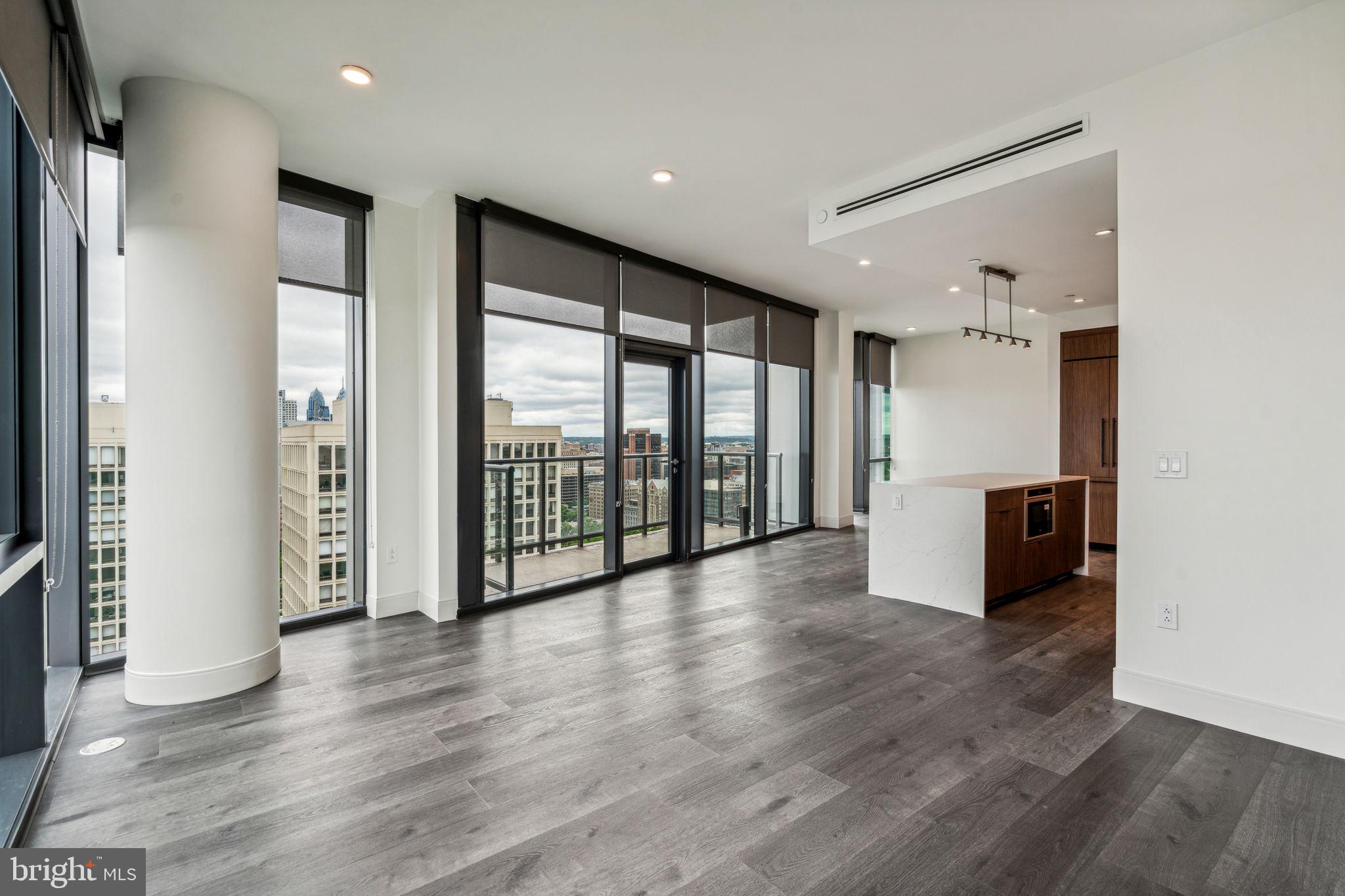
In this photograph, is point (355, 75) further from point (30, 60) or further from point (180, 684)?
point (180, 684)

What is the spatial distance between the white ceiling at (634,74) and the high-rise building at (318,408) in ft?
4.22

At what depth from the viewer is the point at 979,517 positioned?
4043 mm

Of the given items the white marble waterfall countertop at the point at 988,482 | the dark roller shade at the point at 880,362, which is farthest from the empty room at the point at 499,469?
the dark roller shade at the point at 880,362

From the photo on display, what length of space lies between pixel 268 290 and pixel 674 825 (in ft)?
9.54

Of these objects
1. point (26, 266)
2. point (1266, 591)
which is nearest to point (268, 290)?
point (26, 266)

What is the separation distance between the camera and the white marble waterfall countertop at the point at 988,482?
421 centimetres

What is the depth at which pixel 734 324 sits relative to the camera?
6242 mm

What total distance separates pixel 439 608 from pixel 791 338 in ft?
15.8

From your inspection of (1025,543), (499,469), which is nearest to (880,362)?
(1025,543)

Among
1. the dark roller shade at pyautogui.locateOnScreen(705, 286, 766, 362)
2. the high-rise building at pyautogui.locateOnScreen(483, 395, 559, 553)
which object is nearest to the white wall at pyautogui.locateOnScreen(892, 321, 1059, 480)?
the dark roller shade at pyautogui.locateOnScreen(705, 286, 766, 362)

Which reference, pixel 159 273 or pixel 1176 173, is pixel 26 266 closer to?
pixel 159 273

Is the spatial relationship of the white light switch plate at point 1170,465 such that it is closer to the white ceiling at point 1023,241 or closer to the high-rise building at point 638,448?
the white ceiling at point 1023,241

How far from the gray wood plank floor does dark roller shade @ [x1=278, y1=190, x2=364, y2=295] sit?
2121 millimetres

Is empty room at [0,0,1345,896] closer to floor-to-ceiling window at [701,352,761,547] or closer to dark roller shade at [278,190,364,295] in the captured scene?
dark roller shade at [278,190,364,295]
